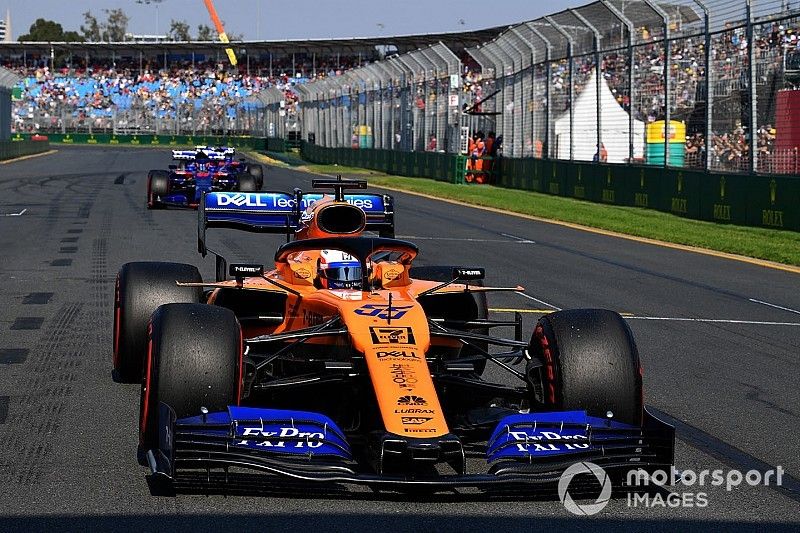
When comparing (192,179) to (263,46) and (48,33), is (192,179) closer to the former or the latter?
(263,46)

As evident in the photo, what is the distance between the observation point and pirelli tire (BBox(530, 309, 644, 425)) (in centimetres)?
589

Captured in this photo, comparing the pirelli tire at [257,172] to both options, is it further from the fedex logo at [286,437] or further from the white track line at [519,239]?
the fedex logo at [286,437]

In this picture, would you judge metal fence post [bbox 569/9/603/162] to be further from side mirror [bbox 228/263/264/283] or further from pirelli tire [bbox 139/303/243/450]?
pirelli tire [bbox 139/303/243/450]

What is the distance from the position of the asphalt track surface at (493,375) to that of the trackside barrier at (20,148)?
3441 centimetres

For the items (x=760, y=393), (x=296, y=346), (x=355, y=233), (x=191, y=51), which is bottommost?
(x=760, y=393)

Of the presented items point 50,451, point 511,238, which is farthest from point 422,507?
point 511,238

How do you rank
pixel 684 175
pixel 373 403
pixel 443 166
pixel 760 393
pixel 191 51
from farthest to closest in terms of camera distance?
pixel 191 51, pixel 443 166, pixel 684 175, pixel 760 393, pixel 373 403

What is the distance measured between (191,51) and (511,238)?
279ft

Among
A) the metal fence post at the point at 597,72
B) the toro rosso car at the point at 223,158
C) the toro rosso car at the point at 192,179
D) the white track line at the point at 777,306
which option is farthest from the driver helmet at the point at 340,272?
the metal fence post at the point at 597,72

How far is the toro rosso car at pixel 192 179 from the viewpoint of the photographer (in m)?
25.4

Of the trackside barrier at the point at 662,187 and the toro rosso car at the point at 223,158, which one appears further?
the toro rosso car at the point at 223,158

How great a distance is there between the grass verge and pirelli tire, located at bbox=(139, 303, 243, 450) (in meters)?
12.7

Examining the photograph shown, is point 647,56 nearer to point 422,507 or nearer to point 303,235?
point 303,235

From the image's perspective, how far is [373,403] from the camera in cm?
577
